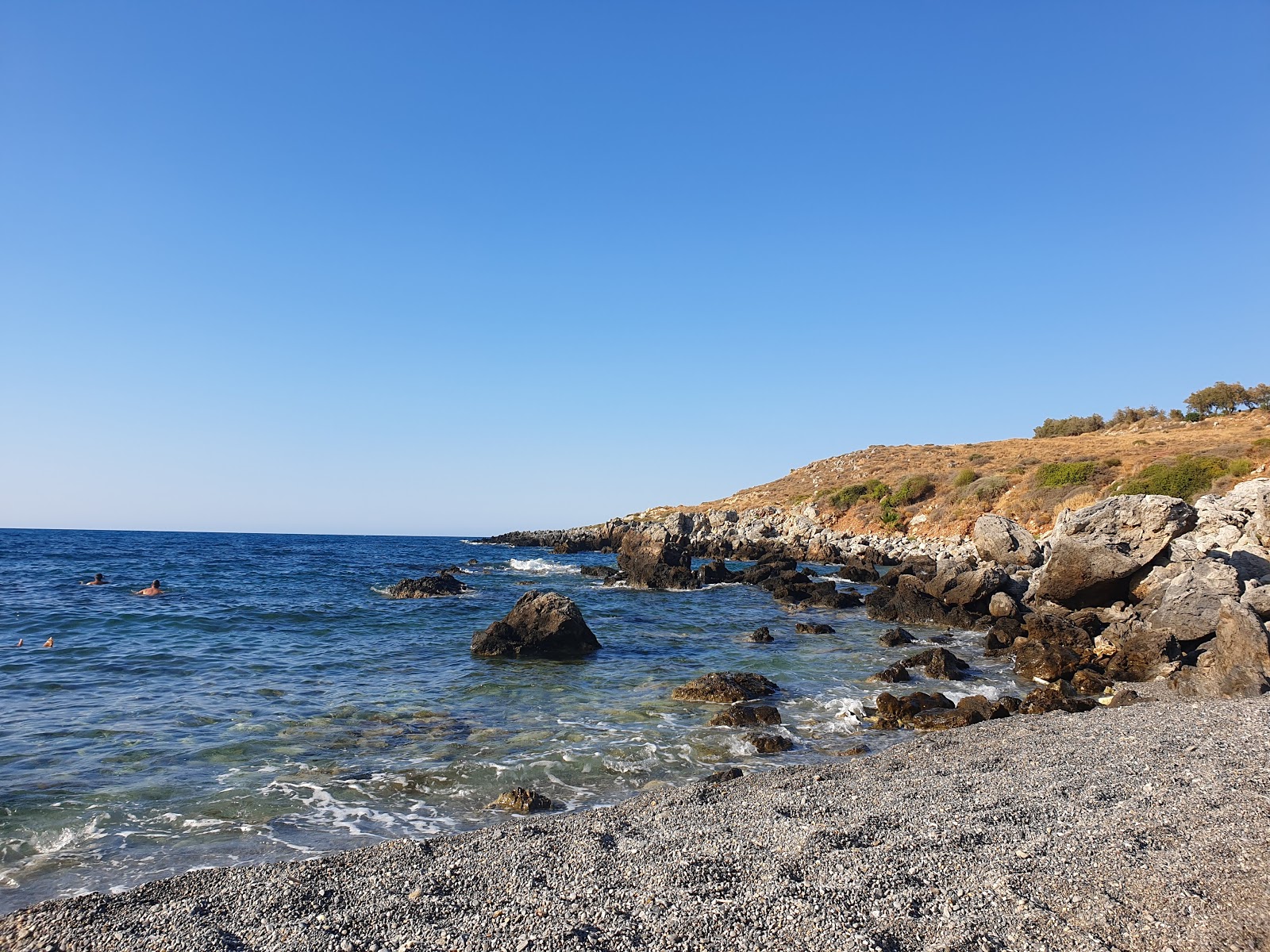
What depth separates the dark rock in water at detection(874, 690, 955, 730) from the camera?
1393 centimetres

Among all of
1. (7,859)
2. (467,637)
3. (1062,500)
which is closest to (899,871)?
(7,859)

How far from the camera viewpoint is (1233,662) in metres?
14.9

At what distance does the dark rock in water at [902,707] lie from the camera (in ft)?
45.7

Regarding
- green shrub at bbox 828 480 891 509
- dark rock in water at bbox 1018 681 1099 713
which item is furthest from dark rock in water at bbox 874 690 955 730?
green shrub at bbox 828 480 891 509

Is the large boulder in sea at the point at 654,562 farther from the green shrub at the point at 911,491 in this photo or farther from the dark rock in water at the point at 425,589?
the green shrub at the point at 911,491

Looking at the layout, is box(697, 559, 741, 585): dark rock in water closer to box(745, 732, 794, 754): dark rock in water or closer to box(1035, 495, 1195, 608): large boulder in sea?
box(1035, 495, 1195, 608): large boulder in sea

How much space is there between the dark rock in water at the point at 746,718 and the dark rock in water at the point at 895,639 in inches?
400

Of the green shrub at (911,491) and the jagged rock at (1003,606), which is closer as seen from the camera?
the jagged rock at (1003,606)

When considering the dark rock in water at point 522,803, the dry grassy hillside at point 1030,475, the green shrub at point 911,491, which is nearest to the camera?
the dark rock in water at point 522,803

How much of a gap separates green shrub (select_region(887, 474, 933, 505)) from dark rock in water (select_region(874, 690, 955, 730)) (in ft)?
173

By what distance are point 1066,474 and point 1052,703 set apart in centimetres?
4250

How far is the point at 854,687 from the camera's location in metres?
17.2

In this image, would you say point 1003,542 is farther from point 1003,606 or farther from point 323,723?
point 323,723

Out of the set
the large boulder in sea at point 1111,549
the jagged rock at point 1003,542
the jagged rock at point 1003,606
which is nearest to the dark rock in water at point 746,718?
the jagged rock at point 1003,606
